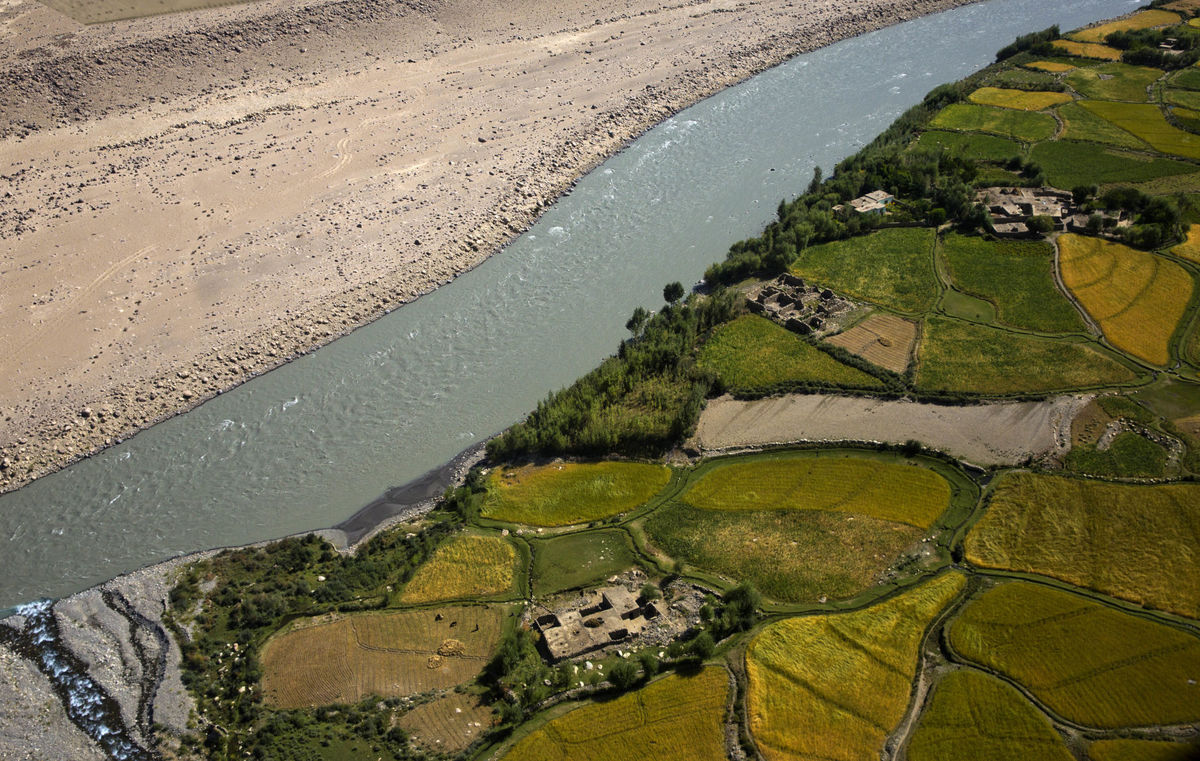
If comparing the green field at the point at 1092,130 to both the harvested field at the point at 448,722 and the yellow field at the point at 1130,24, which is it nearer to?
the yellow field at the point at 1130,24

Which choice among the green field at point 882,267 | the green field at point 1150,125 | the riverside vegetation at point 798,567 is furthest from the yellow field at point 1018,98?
the green field at point 882,267

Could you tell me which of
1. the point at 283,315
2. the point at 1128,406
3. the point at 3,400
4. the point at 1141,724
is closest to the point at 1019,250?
the point at 1128,406

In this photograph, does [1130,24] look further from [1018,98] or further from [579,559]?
[579,559]

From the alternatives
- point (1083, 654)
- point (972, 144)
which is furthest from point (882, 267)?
point (1083, 654)

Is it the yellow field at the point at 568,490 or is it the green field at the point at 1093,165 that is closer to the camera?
the yellow field at the point at 568,490

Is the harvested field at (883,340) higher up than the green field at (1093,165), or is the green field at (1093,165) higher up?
the green field at (1093,165)

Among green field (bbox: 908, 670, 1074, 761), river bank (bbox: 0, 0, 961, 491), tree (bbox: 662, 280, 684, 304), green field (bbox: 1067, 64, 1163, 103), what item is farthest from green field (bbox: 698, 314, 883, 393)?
green field (bbox: 1067, 64, 1163, 103)
